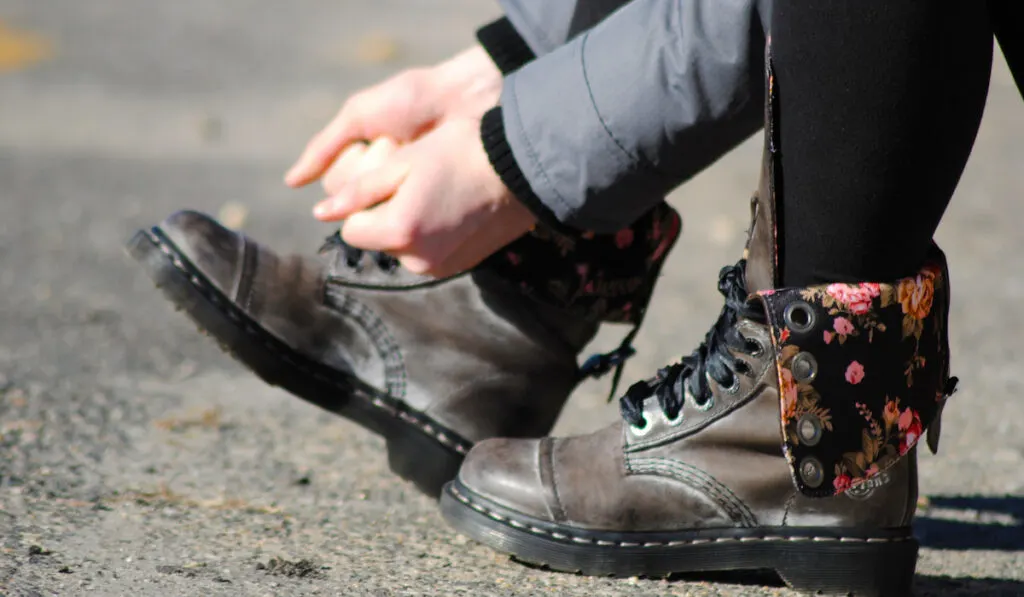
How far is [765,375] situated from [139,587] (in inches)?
27.6

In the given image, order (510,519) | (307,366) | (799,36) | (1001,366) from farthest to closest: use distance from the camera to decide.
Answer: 1. (1001,366)
2. (307,366)
3. (510,519)
4. (799,36)

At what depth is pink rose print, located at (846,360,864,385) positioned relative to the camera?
4.00 feet

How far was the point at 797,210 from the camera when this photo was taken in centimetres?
122

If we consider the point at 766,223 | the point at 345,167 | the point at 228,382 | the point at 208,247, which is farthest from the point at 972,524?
the point at 228,382

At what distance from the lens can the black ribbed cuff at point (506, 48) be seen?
5.78 ft

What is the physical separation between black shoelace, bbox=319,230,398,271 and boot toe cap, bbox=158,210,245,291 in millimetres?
130

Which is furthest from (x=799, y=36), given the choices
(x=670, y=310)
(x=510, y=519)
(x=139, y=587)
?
(x=670, y=310)

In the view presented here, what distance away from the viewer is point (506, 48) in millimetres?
1772

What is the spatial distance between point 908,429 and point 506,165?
0.54 m

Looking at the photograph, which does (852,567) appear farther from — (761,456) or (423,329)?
(423,329)

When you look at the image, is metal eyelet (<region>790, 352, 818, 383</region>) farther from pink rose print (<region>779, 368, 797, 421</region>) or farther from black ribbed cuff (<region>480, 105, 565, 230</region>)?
black ribbed cuff (<region>480, 105, 565, 230</region>)

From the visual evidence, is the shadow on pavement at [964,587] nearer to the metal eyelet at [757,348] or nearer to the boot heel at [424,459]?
the metal eyelet at [757,348]

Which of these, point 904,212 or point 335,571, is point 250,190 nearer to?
point 335,571

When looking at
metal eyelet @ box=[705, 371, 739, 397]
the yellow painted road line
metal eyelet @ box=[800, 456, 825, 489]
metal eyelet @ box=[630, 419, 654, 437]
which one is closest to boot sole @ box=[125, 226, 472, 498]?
metal eyelet @ box=[630, 419, 654, 437]
